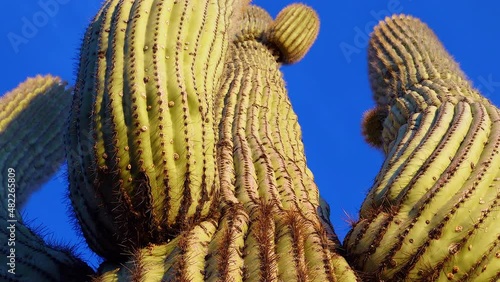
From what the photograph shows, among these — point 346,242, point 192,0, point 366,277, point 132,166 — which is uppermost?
point 192,0

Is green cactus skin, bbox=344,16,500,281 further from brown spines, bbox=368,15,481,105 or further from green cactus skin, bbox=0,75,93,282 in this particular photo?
green cactus skin, bbox=0,75,93,282

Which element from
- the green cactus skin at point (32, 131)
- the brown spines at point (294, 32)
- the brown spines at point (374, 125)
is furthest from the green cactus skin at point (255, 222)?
the brown spines at point (294, 32)

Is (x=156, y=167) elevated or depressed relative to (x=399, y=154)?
depressed

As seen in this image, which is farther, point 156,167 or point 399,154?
point 399,154

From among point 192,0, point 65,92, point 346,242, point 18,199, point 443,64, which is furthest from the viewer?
point 65,92

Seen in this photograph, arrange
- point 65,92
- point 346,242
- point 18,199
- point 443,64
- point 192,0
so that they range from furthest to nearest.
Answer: point 65,92 < point 443,64 < point 18,199 < point 192,0 < point 346,242

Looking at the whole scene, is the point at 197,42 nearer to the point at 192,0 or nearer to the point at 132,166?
the point at 192,0

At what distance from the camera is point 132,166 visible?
3.08 metres

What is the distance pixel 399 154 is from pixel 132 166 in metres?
1.66

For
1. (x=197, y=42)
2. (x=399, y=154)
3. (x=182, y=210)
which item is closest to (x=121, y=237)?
(x=182, y=210)

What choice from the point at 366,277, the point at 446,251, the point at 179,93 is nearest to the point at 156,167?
the point at 179,93

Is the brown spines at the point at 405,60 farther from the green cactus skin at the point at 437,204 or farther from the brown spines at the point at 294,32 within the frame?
the brown spines at the point at 294,32

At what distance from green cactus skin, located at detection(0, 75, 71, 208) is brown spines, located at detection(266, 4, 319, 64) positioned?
2338mm

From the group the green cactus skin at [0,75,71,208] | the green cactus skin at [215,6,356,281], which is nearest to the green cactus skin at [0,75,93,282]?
the green cactus skin at [0,75,71,208]
